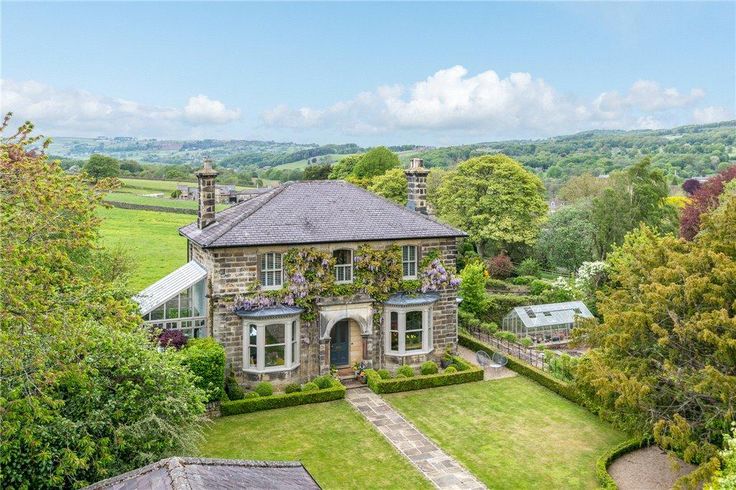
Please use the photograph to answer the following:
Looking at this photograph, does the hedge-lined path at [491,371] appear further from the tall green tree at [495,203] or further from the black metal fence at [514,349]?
the tall green tree at [495,203]

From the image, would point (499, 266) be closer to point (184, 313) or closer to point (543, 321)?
point (543, 321)

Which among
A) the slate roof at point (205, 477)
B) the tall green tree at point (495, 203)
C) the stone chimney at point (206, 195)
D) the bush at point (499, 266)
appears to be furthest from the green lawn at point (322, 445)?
the tall green tree at point (495, 203)

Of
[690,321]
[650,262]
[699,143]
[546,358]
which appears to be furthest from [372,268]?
[699,143]

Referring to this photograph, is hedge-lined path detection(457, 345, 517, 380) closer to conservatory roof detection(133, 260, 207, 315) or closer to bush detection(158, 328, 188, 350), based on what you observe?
bush detection(158, 328, 188, 350)

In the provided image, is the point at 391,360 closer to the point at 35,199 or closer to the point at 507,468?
the point at 507,468

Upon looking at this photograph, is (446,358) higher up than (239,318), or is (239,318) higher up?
(239,318)

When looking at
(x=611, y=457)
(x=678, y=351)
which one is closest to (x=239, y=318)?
(x=611, y=457)
